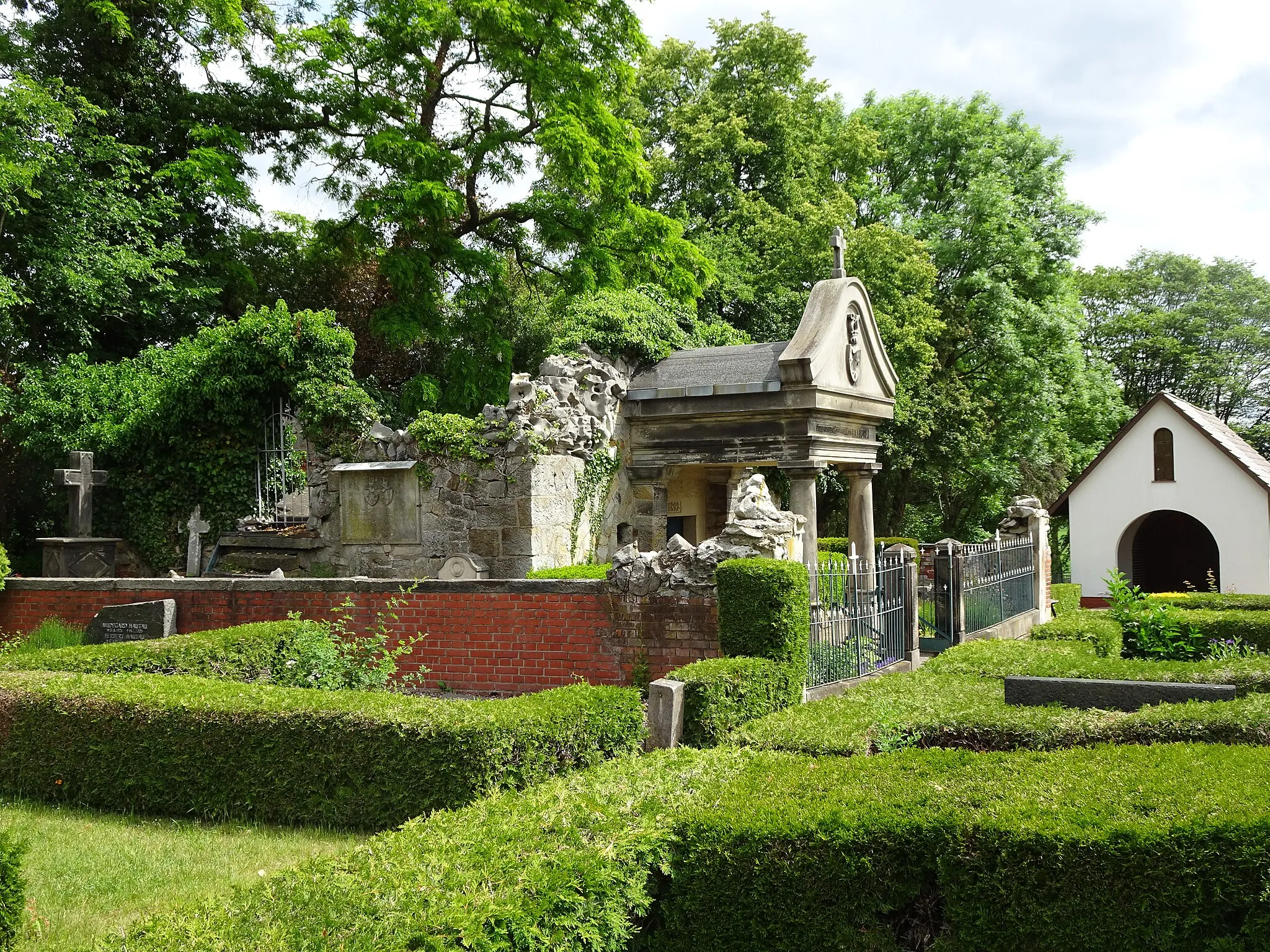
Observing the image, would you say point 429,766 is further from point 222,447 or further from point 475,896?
point 222,447

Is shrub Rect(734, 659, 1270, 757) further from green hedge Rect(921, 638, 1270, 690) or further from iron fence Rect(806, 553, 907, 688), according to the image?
iron fence Rect(806, 553, 907, 688)

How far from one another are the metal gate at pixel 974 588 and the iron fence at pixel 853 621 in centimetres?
163

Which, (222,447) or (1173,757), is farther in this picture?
(222,447)

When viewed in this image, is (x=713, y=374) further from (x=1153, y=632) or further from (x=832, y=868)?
(x=832, y=868)

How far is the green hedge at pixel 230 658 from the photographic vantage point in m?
9.68

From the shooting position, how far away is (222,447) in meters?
17.6

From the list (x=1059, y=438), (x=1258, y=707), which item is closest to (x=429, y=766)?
(x=1258, y=707)

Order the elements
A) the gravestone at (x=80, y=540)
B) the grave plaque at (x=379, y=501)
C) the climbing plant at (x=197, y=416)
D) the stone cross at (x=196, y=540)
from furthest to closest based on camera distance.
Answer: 1. the stone cross at (x=196, y=540)
2. the gravestone at (x=80, y=540)
3. the climbing plant at (x=197, y=416)
4. the grave plaque at (x=379, y=501)

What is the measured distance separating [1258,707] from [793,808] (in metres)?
4.20

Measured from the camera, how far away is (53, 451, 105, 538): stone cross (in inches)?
682

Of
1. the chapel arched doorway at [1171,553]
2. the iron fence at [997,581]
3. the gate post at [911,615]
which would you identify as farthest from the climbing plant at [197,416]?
the chapel arched doorway at [1171,553]

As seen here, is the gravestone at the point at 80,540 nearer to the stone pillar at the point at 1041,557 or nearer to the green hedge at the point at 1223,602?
the stone pillar at the point at 1041,557

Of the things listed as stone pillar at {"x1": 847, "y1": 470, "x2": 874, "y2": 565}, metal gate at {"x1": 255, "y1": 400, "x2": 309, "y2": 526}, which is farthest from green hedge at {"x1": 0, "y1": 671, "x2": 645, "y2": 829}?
stone pillar at {"x1": 847, "y1": 470, "x2": 874, "y2": 565}

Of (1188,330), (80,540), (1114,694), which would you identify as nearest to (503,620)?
(1114,694)
